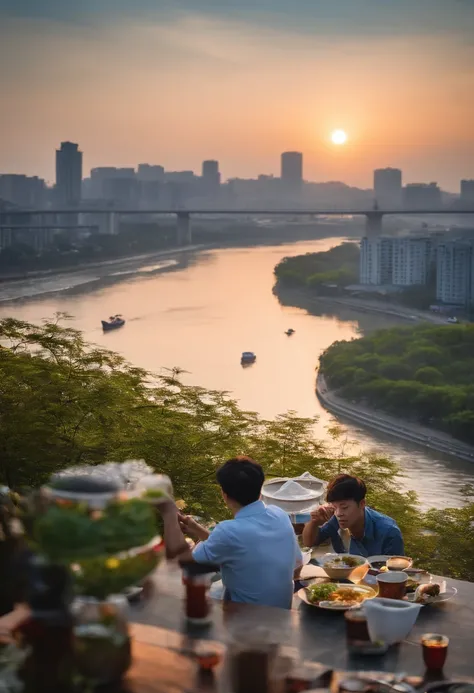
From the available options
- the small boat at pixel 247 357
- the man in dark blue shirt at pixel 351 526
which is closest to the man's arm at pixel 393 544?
the man in dark blue shirt at pixel 351 526

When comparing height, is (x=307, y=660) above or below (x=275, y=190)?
below

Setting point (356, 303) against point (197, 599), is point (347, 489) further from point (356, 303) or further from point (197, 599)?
point (356, 303)

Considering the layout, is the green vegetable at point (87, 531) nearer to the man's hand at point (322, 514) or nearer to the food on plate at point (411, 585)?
the food on plate at point (411, 585)

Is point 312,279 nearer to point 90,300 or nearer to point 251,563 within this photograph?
point 90,300

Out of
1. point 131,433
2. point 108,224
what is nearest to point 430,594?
point 131,433

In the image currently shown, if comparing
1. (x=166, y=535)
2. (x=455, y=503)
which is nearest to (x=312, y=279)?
(x=455, y=503)

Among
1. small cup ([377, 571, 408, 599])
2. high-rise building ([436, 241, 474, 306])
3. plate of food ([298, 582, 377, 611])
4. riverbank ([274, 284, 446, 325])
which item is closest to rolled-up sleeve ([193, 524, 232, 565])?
plate of food ([298, 582, 377, 611])

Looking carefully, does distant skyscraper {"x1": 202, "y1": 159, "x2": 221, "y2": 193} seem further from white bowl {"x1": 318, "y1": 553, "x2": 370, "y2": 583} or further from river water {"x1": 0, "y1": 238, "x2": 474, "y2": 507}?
white bowl {"x1": 318, "y1": 553, "x2": 370, "y2": 583}
